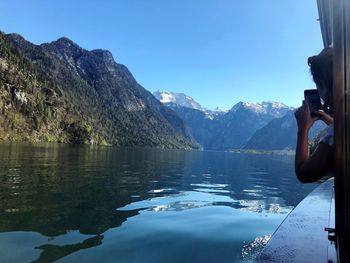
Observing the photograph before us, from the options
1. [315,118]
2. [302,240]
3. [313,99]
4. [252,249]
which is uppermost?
[313,99]

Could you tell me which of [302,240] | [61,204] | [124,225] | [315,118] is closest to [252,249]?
[124,225]

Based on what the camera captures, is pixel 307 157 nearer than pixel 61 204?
Yes

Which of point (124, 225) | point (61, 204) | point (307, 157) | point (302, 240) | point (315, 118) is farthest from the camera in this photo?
point (61, 204)

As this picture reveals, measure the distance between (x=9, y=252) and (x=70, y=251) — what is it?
5.72ft

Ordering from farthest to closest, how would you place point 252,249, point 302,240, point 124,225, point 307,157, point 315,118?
point 124,225 → point 252,249 → point 302,240 → point 315,118 → point 307,157

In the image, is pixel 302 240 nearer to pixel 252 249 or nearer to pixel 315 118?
pixel 315 118

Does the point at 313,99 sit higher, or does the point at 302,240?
the point at 313,99

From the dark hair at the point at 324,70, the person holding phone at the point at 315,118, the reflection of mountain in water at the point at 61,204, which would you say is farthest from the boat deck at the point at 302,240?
the reflection of mountain in water at the point at 61,204

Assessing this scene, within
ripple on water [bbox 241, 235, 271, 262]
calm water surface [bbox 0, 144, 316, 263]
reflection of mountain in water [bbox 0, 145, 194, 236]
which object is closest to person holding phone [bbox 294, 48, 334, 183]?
calm water surface [bbox 0, 144, 316, 263]

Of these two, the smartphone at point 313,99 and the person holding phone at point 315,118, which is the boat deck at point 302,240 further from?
the smartphone at point 313,99

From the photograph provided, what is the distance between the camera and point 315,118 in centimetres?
408

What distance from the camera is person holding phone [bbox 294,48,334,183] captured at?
3.58 m

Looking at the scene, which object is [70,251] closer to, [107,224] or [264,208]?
[107,224]

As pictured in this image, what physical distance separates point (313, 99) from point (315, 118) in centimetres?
23
